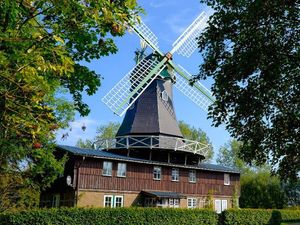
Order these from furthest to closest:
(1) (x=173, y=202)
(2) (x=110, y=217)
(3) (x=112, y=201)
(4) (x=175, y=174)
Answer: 1. (4) (x=175, y=174)
2. (1) (x=173, y=202)
3. (3) (x=112, y=201)
4. (2) (x=110, y=217)

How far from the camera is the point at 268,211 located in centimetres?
3384

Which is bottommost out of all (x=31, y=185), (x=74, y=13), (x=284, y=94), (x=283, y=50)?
(x=31, y=185)

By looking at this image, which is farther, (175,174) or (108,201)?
(175,174)

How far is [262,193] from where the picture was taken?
164 ft

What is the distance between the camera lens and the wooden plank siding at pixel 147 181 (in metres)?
29.6

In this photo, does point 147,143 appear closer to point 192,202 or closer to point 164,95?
point 164,95

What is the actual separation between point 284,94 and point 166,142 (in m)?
20.8

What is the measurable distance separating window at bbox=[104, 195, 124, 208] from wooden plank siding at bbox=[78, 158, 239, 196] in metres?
0.66

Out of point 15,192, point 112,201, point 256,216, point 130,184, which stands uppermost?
point 130,184

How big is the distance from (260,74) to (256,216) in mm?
22240

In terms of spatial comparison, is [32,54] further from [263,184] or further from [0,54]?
[263,184]

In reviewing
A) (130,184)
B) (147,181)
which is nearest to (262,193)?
(147,181)

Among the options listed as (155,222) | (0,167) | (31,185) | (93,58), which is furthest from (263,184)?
(93,58)

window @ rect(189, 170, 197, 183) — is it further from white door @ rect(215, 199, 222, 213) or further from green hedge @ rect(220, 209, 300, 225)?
green hedge @ rect(220, 209, 300, 225)
